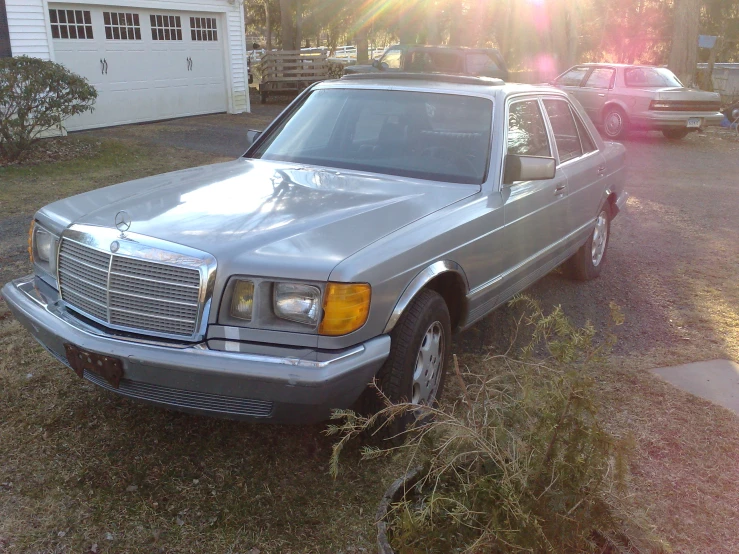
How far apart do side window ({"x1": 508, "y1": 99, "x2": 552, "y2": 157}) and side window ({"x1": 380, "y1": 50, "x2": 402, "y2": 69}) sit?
45.1ft

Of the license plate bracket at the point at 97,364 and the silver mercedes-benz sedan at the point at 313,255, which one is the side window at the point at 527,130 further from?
the license plate bracket at the point at 97,364

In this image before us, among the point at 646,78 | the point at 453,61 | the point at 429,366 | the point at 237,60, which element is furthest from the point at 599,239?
the point at 237,60

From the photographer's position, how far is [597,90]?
616 inches

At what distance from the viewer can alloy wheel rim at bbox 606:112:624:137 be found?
15305 millimetres

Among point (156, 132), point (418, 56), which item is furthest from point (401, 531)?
point (418, 56)

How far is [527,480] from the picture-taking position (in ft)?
7.06

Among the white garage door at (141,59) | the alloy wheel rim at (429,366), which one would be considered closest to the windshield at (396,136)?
the alloy wheel rim at (429,366)

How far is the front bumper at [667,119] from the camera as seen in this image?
1454 cm

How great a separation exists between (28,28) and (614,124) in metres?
11.7

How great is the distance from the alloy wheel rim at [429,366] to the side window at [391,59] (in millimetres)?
15342

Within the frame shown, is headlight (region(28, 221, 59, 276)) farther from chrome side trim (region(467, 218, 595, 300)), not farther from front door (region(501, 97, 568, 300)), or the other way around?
front door (region(501, 97, 568, 300))

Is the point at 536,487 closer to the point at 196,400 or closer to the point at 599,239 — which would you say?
the point at 196,400

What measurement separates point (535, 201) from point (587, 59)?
47534mm

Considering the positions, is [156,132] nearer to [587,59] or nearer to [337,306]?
[337,306]
